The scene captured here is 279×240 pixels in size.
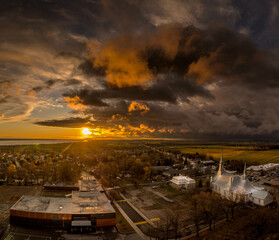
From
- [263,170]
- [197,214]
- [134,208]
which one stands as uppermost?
[197,214]

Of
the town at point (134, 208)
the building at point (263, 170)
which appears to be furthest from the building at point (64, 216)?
the building at point (263, 170)

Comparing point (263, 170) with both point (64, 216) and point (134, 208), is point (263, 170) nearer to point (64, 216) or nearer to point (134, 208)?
point (134, 208)

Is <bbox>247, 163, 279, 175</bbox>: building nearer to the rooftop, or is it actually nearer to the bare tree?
the bare tree

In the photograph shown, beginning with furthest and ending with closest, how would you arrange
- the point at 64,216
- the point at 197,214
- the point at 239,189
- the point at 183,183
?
1. the point at 183,183
2. the point at 239,189
3. the point at 64,216
4. the point at 197,214

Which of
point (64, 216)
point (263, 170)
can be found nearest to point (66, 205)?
point (64, 216)

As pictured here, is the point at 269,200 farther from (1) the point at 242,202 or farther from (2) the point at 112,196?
(2) the point at 112,196

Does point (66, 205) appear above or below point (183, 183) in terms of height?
above

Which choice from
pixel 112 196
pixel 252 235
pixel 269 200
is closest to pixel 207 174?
pixel 269 200

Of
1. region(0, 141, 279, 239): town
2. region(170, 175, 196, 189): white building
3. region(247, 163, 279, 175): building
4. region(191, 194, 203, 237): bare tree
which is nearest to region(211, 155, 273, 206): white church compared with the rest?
region(0, 141, 279, 239): town

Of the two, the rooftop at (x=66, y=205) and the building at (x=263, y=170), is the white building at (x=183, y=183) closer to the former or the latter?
the rooftop at (x=66, y=205)
